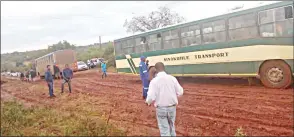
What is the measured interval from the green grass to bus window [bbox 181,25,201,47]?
6.71 m

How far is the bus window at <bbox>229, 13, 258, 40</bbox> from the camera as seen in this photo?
1259 cm

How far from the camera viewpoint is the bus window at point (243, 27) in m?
12.6

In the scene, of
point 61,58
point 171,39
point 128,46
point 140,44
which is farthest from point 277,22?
point 61,58

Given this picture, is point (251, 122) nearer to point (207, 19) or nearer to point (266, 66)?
point (266, 66)

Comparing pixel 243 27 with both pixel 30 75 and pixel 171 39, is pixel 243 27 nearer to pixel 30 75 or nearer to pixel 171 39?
pixel 171 39

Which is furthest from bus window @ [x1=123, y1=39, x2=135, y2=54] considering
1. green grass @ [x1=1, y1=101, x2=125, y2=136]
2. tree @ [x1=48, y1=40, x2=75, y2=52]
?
tree @ [x1=48, y1=40, x2=75, y2=52]

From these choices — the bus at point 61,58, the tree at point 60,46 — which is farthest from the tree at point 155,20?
the tree at point 60,46

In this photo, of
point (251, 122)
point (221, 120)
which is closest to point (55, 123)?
point (221, 120)

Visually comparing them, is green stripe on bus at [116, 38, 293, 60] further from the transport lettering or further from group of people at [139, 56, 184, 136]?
group of people at [139, 56, 184, 136]

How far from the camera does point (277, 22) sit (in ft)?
38.7

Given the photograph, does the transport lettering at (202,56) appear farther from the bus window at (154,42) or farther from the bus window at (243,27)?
the bus window at (154,42)

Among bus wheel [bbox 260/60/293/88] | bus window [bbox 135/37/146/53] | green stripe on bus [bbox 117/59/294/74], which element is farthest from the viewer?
bus window [bbox 135/37/146/53]

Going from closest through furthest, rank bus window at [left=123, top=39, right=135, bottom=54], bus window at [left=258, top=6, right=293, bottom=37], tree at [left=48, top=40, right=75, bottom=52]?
bus window at [left=258, top=6, right=293, bottom=37], bus window at [left=123, top=39, right=135, bottom=54], tree at [left=48, top=40, right=75, bottom=52]

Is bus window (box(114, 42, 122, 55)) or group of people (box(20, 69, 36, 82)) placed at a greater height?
bus window (box(114, 42, 122, 55))
